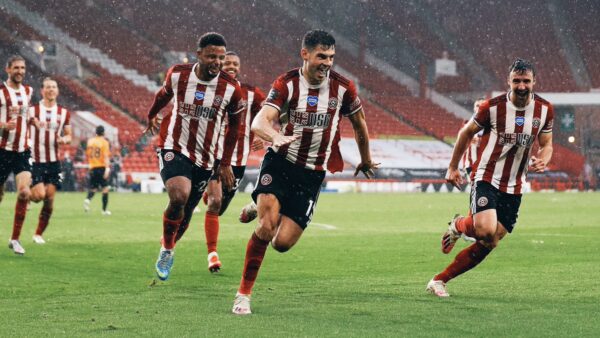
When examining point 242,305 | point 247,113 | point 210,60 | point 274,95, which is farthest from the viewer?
point 247,113

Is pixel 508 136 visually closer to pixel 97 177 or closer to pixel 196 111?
pixel 196 111

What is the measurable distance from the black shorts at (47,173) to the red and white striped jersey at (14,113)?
2.98 ft

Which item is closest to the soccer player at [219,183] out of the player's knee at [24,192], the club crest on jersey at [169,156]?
the club crest on jersey at [169,156]

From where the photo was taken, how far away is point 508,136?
8.28 metres

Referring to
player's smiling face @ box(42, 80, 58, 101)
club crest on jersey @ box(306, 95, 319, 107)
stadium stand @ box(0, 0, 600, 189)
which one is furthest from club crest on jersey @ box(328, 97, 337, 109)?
stadium stand @ box(0, 0, 600, 189)

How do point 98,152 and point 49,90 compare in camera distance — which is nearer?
point 49,90

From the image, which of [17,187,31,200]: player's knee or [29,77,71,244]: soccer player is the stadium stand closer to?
[29,77,71,244]: soccer player

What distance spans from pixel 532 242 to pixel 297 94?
310 inches

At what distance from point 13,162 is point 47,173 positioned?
3.47ft

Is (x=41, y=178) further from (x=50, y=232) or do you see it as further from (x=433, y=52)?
(x=433, y=52)

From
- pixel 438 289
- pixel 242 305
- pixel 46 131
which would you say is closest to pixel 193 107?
pixel 242 305

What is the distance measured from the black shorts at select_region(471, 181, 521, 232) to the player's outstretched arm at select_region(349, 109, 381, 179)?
1168 mm

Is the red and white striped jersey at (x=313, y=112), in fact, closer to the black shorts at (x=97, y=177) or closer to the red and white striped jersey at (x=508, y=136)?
the red and white striped jersey at (x=508, y=136)

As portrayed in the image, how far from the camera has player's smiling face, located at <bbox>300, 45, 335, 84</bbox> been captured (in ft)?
22.9
